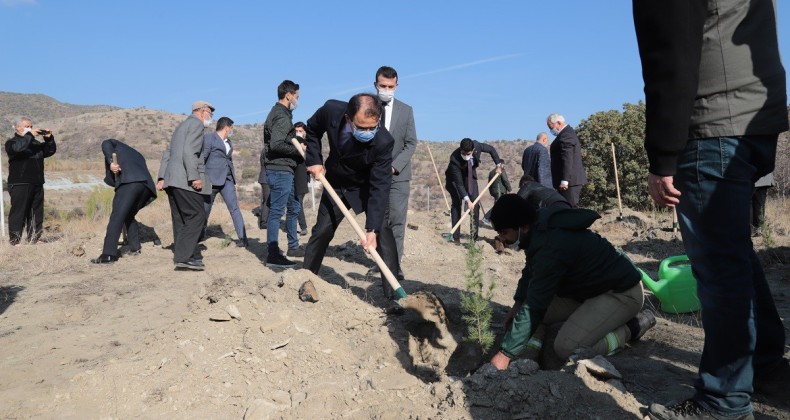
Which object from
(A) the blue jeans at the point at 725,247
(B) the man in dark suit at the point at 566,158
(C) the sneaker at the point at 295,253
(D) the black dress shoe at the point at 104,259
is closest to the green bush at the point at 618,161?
(B) the man in dark suit at the point at 566,158

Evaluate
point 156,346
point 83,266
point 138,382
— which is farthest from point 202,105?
point 138,382

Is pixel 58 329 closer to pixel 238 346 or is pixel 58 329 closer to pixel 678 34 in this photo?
pixel 238 346

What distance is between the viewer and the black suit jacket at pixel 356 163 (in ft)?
15.4

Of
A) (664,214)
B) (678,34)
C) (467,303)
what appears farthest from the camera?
(664,214)

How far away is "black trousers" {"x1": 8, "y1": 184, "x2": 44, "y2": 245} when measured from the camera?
28.2 feet

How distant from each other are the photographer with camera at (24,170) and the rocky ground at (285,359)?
2.54 meters

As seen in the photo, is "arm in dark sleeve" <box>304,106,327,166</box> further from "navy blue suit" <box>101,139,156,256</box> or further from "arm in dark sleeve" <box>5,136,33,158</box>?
"arm in dark sleeve" <box>5,136,33,158</box>

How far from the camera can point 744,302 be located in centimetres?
227

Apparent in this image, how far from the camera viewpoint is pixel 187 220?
681 centimetres

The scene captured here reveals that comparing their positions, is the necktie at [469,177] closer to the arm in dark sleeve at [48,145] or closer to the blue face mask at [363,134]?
the blue face mask at [363,134]

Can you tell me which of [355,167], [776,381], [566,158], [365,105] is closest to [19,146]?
[355,167]

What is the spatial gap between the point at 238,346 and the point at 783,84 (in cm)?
322

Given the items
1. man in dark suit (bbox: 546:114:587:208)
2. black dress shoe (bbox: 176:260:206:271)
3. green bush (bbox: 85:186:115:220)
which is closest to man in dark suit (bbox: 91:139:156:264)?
black dress shoe (bbox: 176:260:206:271)

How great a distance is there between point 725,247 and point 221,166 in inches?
289
